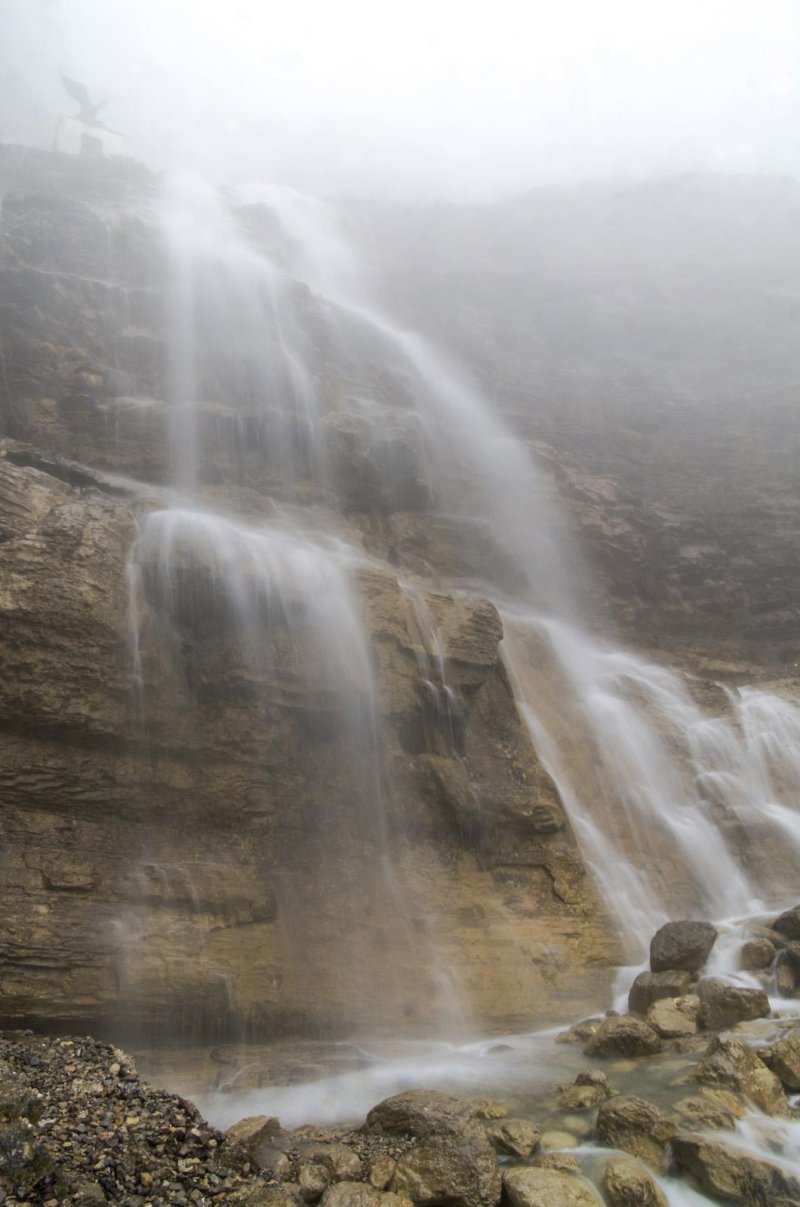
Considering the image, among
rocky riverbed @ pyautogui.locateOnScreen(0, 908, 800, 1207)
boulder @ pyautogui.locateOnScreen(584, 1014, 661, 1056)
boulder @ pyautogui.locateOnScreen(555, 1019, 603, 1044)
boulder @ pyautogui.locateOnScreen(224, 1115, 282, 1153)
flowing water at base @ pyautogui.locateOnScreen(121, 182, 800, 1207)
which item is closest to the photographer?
rocky riverbed @ pyautogui.locateOnScreen(0, 908, 800, 1207)

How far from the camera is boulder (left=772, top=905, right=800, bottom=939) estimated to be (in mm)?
11836

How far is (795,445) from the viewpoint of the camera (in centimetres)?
2847

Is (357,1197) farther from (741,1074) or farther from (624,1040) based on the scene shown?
(624,1040)

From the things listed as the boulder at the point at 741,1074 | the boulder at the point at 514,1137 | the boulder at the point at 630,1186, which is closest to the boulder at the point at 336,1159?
the boulder at the point at 514,1137

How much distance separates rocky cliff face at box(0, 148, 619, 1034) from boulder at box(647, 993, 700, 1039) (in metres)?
1.68

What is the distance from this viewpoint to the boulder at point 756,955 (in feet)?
36.7

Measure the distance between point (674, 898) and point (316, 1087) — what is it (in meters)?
7.73

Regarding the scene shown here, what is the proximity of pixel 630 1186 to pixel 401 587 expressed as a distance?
418 inches

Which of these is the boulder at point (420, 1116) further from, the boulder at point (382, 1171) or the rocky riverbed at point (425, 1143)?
the boulder at point (382, 1171)

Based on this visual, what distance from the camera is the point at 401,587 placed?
15.2 metres

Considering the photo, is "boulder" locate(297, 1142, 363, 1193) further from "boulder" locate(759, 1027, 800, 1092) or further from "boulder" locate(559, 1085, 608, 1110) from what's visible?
"boulder" locate(759, 1027, 800, 1092)

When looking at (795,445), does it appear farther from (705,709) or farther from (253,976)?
(253,976)

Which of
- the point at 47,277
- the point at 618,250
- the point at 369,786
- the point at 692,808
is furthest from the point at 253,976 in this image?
the point at 618,250

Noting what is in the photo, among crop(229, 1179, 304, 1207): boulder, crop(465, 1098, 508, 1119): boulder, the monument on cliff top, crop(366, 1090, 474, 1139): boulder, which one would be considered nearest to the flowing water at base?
crop(465, 1098, 508, 1119): boulder
